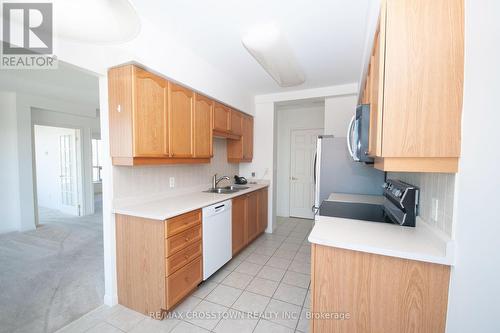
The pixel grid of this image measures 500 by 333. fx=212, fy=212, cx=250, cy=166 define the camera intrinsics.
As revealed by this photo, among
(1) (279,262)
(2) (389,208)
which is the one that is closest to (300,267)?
(1) (279,262)

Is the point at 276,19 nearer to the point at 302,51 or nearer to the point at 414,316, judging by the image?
the point at 302,51

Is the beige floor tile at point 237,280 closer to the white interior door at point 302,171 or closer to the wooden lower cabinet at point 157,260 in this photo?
the wooden lower cabinet at point 157,260

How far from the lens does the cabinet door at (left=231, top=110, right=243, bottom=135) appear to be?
10.8ft

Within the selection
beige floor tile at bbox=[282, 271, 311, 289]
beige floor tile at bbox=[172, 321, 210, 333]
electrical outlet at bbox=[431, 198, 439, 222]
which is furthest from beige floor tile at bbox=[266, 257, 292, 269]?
electrical outlet at bbox=[431, 198, 439, 222]

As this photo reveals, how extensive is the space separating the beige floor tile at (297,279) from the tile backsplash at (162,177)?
1.66 meters

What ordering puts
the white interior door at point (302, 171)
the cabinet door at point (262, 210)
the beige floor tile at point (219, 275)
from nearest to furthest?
the beige floor tile at point (219, 275)
the cabinet door at point (262, 210)
the white interior door at point (302, 171)

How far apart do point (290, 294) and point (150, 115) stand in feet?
7.14

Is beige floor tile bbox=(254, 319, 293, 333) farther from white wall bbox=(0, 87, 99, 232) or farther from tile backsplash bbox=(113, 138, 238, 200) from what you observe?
white wall bbox=(0, 87, 99, 232)

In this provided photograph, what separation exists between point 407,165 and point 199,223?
1756 millimetres

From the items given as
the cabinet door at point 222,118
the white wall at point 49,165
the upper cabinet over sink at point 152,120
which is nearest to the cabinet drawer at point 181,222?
the upper cabinet over sink at point 152,120

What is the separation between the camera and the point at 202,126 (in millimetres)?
2590

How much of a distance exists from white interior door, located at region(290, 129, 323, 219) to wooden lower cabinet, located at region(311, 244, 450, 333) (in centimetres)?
356

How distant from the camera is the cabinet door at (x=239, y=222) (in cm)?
276

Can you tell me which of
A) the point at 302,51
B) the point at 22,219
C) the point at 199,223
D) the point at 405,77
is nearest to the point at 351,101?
the point at 302,51
